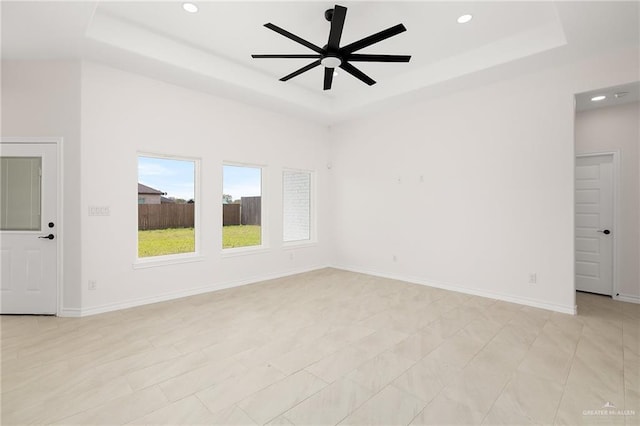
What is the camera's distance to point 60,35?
3174mm

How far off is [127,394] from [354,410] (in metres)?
1.55

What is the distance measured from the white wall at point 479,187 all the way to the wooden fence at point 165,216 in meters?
3.06

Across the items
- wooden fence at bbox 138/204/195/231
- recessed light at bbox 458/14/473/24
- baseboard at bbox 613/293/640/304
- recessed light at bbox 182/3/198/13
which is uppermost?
recessed light at bbox 458/14/473/24

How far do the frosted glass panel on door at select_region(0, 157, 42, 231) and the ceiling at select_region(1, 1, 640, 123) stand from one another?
1238mm

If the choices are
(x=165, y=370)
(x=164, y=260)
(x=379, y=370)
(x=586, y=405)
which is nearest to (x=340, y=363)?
(x=379, y=370)

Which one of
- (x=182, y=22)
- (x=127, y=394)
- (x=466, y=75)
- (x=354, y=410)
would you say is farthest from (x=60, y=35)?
(x=466, y=75)

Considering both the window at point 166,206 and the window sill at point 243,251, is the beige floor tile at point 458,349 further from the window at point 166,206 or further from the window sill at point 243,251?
the window at point 166,206

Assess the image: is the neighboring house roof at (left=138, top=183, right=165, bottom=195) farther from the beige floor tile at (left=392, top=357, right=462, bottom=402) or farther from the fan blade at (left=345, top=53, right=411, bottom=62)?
the beige floor tile at (left=392, top=357, right=462, bottom=402)

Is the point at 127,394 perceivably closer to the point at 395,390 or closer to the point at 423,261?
the point at 395,390

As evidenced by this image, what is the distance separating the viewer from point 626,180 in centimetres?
430

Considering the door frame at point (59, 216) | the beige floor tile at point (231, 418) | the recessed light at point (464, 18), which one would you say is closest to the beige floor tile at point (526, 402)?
the beige floor tile at point (231, 418)

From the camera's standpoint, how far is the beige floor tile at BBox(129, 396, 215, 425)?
1865 mm

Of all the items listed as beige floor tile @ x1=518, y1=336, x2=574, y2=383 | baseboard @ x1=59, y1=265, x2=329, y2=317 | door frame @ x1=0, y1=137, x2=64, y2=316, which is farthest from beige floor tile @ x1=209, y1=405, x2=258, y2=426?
door frame @ x1=0, y1=137, x2=64, y2=316

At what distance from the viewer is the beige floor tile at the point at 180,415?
6.12 feet
